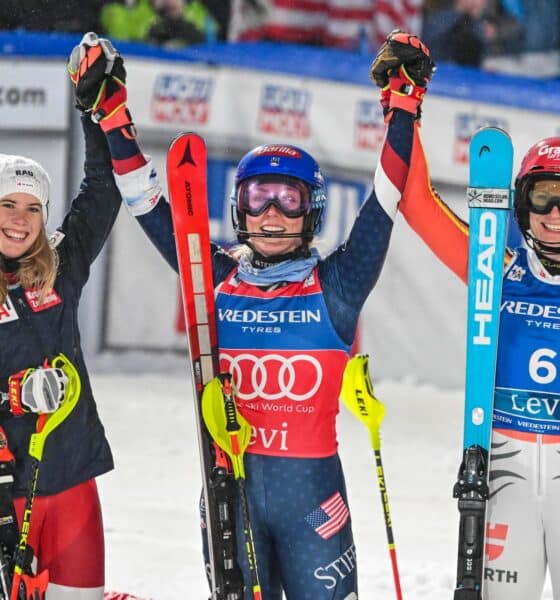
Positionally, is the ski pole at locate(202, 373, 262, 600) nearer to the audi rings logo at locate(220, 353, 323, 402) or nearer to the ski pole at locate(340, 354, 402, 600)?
the audi rings logo at locate(220, 353, 323, 402)

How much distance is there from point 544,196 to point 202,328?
1.13 m

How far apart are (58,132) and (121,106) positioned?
4.80 meters

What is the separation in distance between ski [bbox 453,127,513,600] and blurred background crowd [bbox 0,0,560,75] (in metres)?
6.05

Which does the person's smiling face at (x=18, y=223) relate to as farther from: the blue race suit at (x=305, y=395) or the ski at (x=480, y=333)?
the ski at (x=480, y=333)

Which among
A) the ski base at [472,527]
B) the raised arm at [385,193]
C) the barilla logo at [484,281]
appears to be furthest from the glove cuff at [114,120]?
the ski base at [472,527]

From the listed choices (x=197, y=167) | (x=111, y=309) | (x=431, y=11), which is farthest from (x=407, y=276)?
(x=197, y=167)

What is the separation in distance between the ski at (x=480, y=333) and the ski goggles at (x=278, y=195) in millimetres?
521

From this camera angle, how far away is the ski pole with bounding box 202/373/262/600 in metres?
3.97

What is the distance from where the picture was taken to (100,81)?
13.9 ft

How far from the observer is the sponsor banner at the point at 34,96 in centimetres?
891

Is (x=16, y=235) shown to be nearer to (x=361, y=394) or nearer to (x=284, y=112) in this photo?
(x=361, y=394)

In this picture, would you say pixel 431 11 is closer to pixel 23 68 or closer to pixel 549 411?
pixel 23 68

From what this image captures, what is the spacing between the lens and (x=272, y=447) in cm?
406

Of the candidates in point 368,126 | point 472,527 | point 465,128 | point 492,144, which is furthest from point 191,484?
point 492,144
